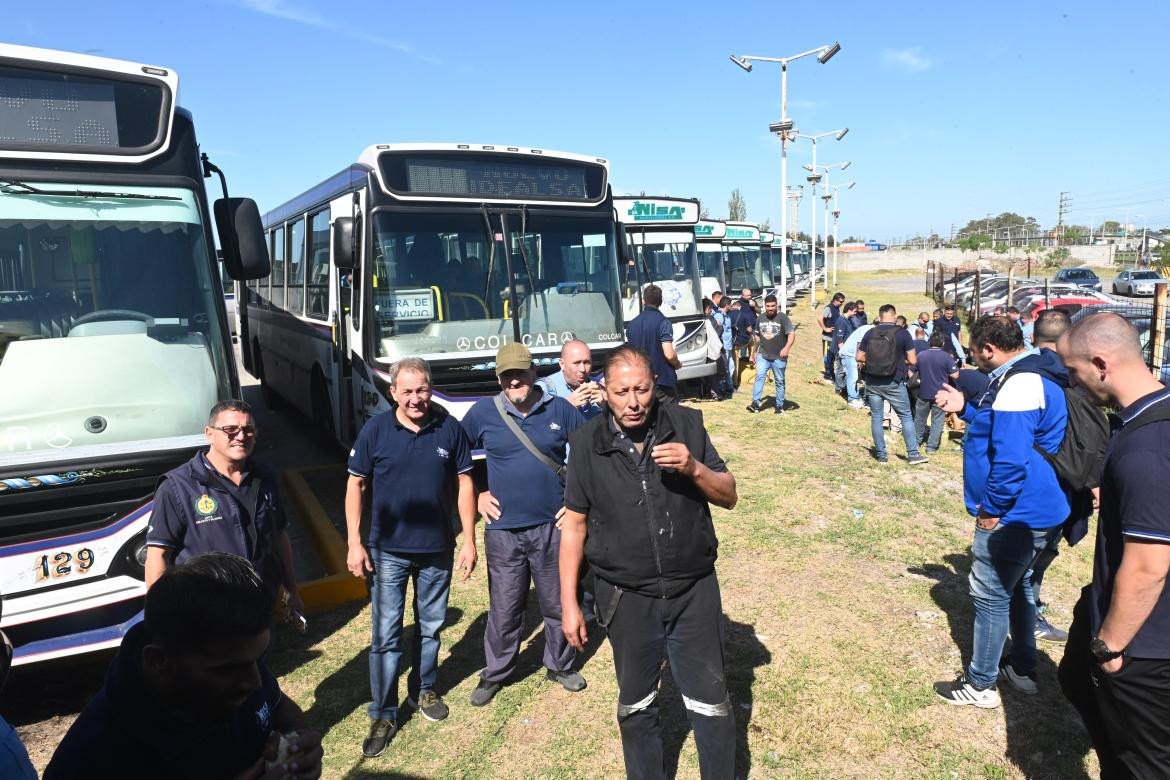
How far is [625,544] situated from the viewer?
10.0ft

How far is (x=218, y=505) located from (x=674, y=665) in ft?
7.30

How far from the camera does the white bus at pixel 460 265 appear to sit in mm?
6949

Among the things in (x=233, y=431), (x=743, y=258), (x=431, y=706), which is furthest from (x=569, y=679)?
(x=743, y=258)

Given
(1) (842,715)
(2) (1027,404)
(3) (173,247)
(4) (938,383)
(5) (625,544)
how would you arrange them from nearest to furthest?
(5) (625,544), (2) (1027,404), (1) (842,715), (3) (173,247), (4) (938,383)

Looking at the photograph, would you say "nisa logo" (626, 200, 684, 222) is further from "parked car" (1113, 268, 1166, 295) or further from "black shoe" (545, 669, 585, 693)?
"parked car" (1113, 268, 1166, 295)

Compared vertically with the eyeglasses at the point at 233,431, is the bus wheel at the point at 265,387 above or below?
below

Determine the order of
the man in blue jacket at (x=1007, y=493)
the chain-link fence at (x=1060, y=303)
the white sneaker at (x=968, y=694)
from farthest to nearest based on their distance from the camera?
the chain-link fence at (x=1060, y=303) → the white sneaker at (x=968, y=694) → the man in blue jacket at (x=1007, y=493)

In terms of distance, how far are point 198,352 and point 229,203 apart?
1.06 meters

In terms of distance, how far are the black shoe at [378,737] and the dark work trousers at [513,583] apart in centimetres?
Answer: 64

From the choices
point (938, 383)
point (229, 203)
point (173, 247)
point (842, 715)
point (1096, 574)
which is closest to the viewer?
point (1096, 574)

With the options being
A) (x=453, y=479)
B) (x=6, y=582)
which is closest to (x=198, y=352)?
(x=6, y=582)

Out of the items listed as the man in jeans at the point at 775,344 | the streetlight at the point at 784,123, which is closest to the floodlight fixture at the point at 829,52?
the streetlight at the point at 784,123

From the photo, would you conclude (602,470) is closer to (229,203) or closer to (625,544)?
(625,544)

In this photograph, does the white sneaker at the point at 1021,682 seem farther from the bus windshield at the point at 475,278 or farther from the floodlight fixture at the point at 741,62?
the floodlight fixture at the point at 741,62
